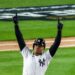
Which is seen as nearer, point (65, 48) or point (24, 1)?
point (65, 48)

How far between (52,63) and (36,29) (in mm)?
6898

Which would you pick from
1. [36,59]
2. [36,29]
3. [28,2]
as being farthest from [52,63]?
[28,2]

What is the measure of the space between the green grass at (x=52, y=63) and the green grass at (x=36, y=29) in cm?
340

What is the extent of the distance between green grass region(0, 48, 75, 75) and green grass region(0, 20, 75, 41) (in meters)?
3.40

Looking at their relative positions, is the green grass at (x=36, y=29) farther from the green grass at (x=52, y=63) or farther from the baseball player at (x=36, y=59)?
the baseball player at (x=36, y=59)

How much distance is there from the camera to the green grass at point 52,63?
12.7 m

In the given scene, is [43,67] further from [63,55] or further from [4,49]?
[4,49]

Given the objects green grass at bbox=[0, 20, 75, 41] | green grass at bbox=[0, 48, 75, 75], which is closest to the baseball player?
green grass at bbox=[0, 48, 75, 75]

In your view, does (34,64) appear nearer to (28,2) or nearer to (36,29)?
(36,29)

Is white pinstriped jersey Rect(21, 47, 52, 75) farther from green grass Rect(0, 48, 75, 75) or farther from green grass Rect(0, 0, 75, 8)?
green grass Rect(0, 0, 75, 8)

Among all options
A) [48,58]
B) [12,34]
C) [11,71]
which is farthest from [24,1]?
[48,58]

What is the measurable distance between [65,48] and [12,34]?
398 centimetres

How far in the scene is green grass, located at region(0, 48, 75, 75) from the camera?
1269 centimetres

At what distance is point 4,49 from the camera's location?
1667 centimetres
